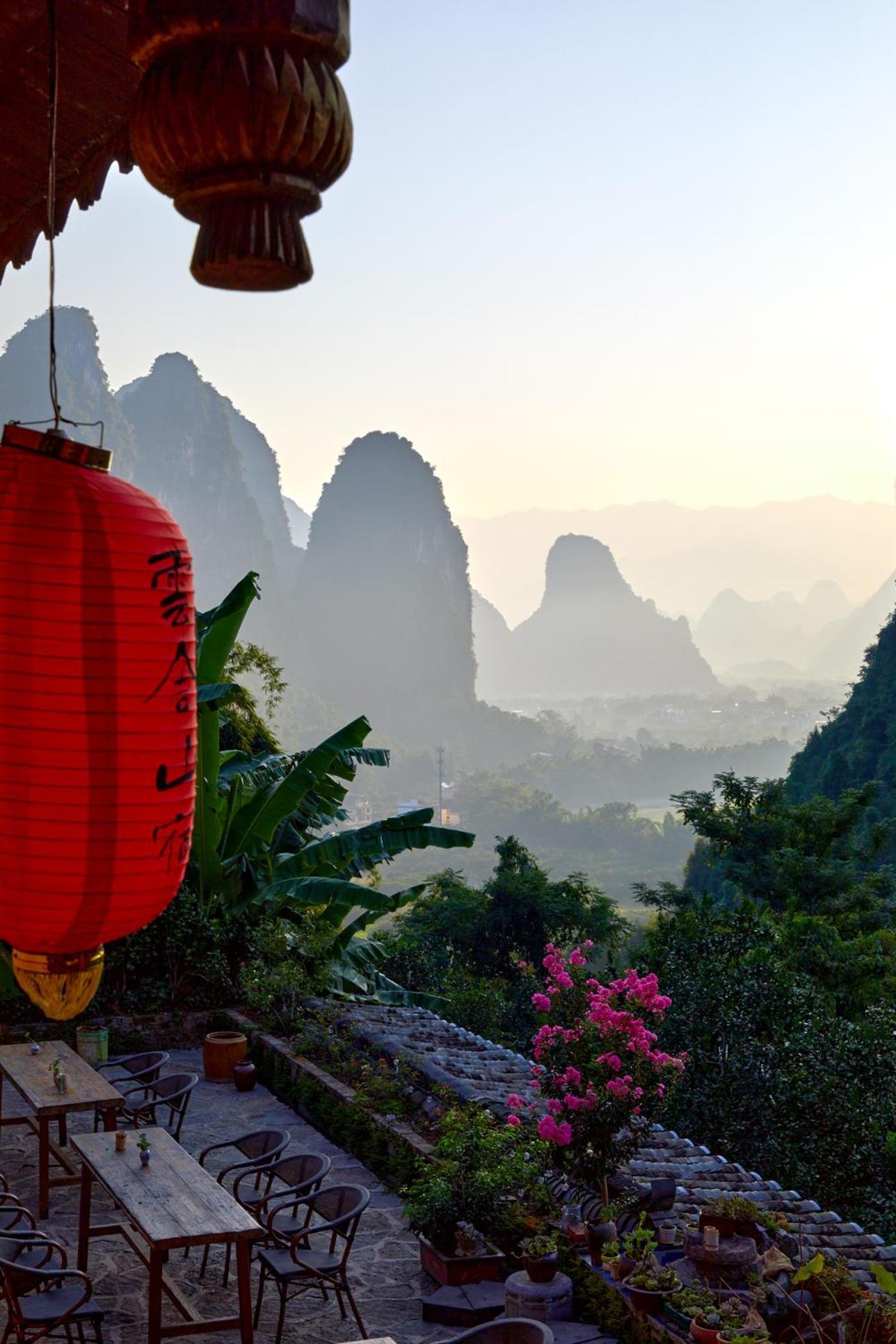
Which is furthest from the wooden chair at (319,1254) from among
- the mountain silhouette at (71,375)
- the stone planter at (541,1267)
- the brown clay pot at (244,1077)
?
the mountain silhouette at (71,375)

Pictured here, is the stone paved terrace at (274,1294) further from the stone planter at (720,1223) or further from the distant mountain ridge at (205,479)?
the distant mountain ridge at (205,479)

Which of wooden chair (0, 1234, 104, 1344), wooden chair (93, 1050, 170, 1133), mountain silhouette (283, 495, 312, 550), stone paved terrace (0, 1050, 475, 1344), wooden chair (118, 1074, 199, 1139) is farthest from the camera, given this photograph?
mountain silhouette (283, 495, 312, 550)

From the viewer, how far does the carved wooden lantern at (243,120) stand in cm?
157

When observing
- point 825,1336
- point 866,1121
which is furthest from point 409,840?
point 825,1336

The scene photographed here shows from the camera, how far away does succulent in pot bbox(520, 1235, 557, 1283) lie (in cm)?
598

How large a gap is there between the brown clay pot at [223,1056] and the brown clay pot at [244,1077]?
0.66 ft

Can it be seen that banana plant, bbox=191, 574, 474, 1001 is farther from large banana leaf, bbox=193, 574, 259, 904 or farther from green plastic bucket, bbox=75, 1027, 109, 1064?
green plastic bucket, bbox=75, 1027, 109, 1064

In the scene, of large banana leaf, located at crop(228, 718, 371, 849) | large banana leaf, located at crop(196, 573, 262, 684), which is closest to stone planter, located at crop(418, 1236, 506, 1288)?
large banana leaf, located at crop(228, 718, 371, 849)

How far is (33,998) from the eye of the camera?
2.08 metres

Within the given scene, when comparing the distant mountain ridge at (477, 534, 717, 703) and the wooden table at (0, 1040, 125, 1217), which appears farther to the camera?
the distant mountain ridge at (477, 534, 717, 703)

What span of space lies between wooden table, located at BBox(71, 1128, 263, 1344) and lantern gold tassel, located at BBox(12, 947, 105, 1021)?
3.34m

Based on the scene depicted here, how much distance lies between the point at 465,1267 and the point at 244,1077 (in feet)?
11.9

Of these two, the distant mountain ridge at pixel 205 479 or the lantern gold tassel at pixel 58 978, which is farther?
the distant mountain ridge at pixel 205 479

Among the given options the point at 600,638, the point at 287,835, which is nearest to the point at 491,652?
the point at 600,638
